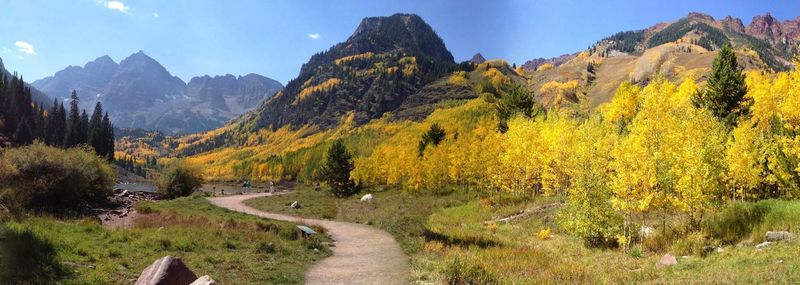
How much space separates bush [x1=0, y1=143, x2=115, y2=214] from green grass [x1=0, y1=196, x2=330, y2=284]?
16254 millimetres

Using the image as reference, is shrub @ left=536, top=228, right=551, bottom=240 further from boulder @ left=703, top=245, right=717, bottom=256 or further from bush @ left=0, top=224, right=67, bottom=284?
bush @ left=0, top=224, right=67, bottom=284

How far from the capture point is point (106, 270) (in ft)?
53.6

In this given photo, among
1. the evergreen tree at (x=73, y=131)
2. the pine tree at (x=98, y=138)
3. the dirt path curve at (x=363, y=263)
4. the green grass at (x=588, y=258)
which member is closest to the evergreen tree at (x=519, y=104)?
the green grass at (x=588, y=258)

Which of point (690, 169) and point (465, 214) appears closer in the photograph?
point (690, 169)

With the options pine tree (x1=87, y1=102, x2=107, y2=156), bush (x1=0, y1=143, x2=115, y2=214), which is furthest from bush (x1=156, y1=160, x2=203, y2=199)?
pine tree (x1=87, y1=102, x2=107, y2=156)

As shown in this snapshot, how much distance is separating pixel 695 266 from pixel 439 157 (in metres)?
55.3

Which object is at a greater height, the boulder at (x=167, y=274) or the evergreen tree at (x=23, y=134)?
the evergreen tree at (x=23, y=134)

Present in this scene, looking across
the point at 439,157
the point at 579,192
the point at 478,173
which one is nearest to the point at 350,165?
the point at 439,157

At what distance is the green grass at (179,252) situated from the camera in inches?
655

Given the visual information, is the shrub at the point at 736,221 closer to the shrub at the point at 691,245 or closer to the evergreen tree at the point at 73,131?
the shrub at the point at 691,245

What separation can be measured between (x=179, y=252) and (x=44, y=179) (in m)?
26.9

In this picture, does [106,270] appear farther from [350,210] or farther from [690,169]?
[350,210]

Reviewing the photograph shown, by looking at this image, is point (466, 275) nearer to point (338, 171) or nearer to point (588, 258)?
point (588, 258)

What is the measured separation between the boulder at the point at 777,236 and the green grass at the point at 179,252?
19002mm
